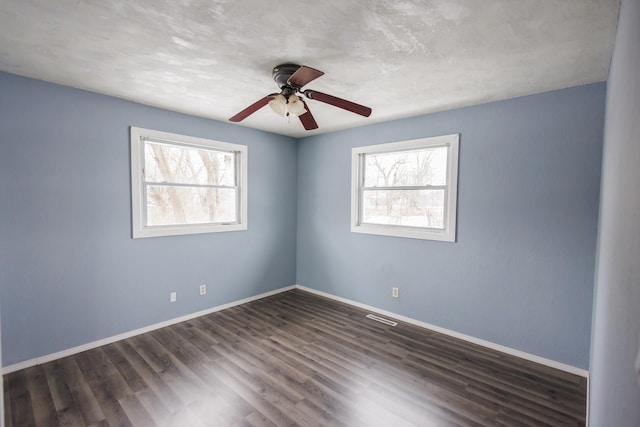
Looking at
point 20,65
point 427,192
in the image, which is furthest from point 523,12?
point 20,65

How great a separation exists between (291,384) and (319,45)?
259 cm

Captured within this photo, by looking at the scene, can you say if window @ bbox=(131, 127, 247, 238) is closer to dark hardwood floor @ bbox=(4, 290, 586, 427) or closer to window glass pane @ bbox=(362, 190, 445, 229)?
dark hardwood floor @ bbox=(4, 290, 586, 427)

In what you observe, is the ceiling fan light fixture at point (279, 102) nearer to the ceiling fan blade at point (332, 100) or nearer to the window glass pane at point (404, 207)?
the ceiling fan blade at point (332, 100)

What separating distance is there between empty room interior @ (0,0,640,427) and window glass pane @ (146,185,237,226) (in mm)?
33

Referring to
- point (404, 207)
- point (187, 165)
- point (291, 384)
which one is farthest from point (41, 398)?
point (404, 207)

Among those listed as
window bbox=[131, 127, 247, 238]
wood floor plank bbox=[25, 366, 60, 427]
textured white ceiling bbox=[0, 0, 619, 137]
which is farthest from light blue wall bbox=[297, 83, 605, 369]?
wood floor plank bbox=[25, 366, 60, 427]

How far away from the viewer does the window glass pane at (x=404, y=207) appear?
140 inches

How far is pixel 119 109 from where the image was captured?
310 cm

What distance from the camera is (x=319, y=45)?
77.7 inches

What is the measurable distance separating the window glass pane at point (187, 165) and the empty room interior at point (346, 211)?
3cm

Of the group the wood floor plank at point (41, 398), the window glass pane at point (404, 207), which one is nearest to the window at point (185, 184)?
the wood floor plank at point (41, 398)

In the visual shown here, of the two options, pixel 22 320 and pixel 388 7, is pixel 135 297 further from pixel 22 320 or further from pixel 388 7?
pixel 388 7

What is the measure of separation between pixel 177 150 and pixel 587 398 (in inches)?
182

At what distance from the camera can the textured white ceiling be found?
5.30 ft
